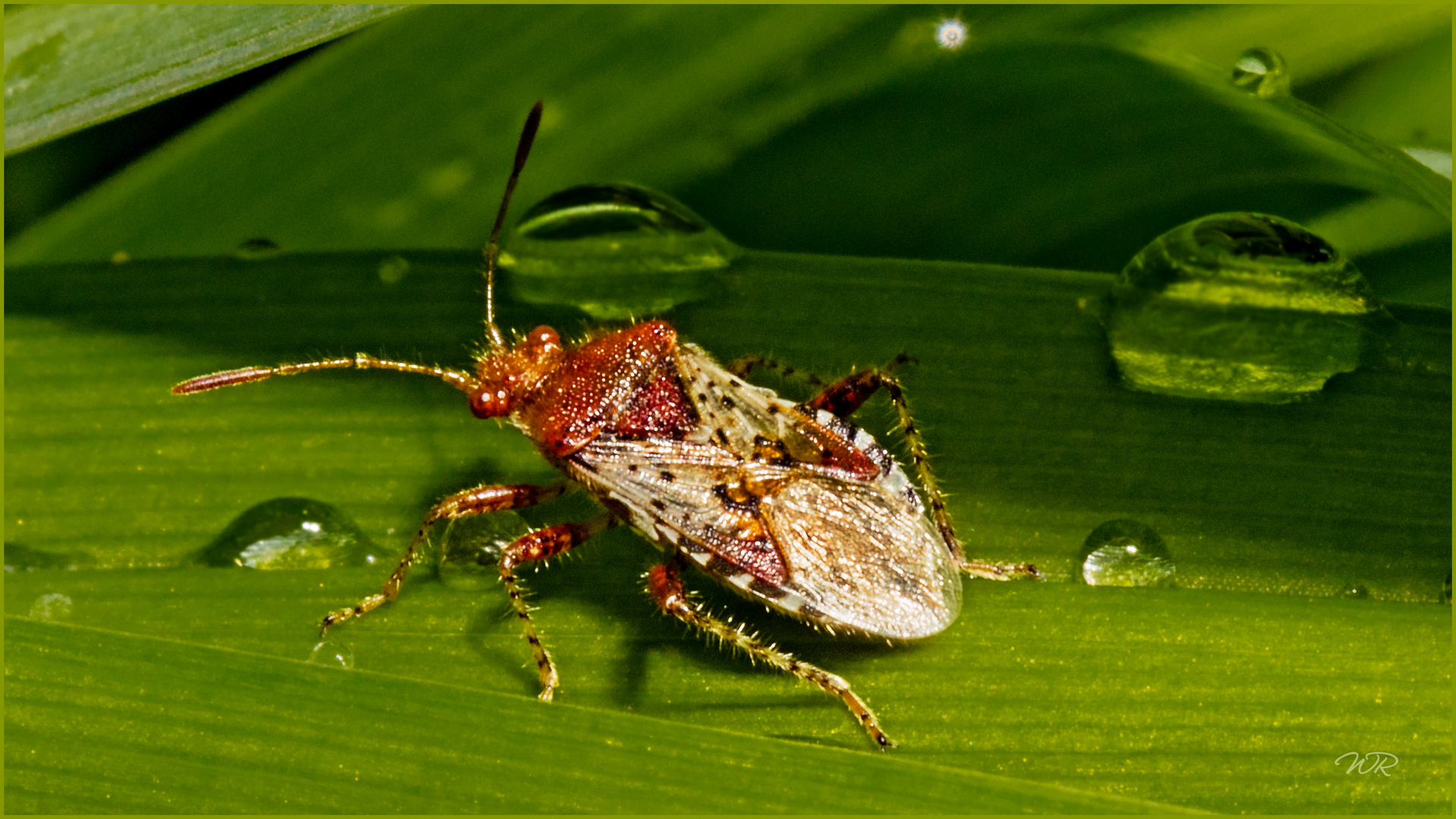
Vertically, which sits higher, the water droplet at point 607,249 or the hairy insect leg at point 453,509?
the water droplet at point 607,249

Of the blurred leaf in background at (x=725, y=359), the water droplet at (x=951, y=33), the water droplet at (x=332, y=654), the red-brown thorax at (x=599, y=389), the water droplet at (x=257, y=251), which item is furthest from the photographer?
the water droplet at (x=951, y=33)

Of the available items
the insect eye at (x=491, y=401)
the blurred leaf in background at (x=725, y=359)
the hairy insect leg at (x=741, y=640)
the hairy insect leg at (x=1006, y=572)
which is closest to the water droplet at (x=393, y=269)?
the blurred leaf in background at (x=725, y=359)

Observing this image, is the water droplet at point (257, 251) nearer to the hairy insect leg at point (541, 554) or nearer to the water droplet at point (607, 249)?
the water droplet at point (607, 249)

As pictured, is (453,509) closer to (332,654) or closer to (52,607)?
(332,654)

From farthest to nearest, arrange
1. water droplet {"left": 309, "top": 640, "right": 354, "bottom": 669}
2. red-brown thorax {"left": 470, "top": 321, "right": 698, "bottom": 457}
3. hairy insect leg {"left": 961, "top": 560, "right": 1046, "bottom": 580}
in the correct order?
red-brown thorax {"left": 470, "top": 321, "right": 698, "bottom": 457}
hairy insect leg {"left": 961, "top": 560, "right": 1046, "bottom": 580}
water droplet {"left": 309, "top": 640, "right": 354, "bottom": 669}

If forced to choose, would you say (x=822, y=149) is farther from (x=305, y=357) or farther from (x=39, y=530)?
(x=39, y=530)

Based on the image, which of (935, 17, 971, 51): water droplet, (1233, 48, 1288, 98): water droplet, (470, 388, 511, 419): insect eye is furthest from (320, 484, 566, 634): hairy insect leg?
(1233, 48, 1288, 98): water droplet

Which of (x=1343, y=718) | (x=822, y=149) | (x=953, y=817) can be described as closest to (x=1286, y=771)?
(x=1343, y=718)

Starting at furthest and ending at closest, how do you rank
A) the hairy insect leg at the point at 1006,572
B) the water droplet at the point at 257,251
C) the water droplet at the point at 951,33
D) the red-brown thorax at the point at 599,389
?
the water droplet at the point at 951,33
the water droplet at the point at 257,251
the red-brown thorax at the point at 599,389
the hairy insect leg at the point at 1006,572

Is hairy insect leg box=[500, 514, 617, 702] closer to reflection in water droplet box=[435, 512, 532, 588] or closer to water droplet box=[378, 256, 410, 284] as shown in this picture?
reflection in water droplet box=[435, 512, 532, 588]
